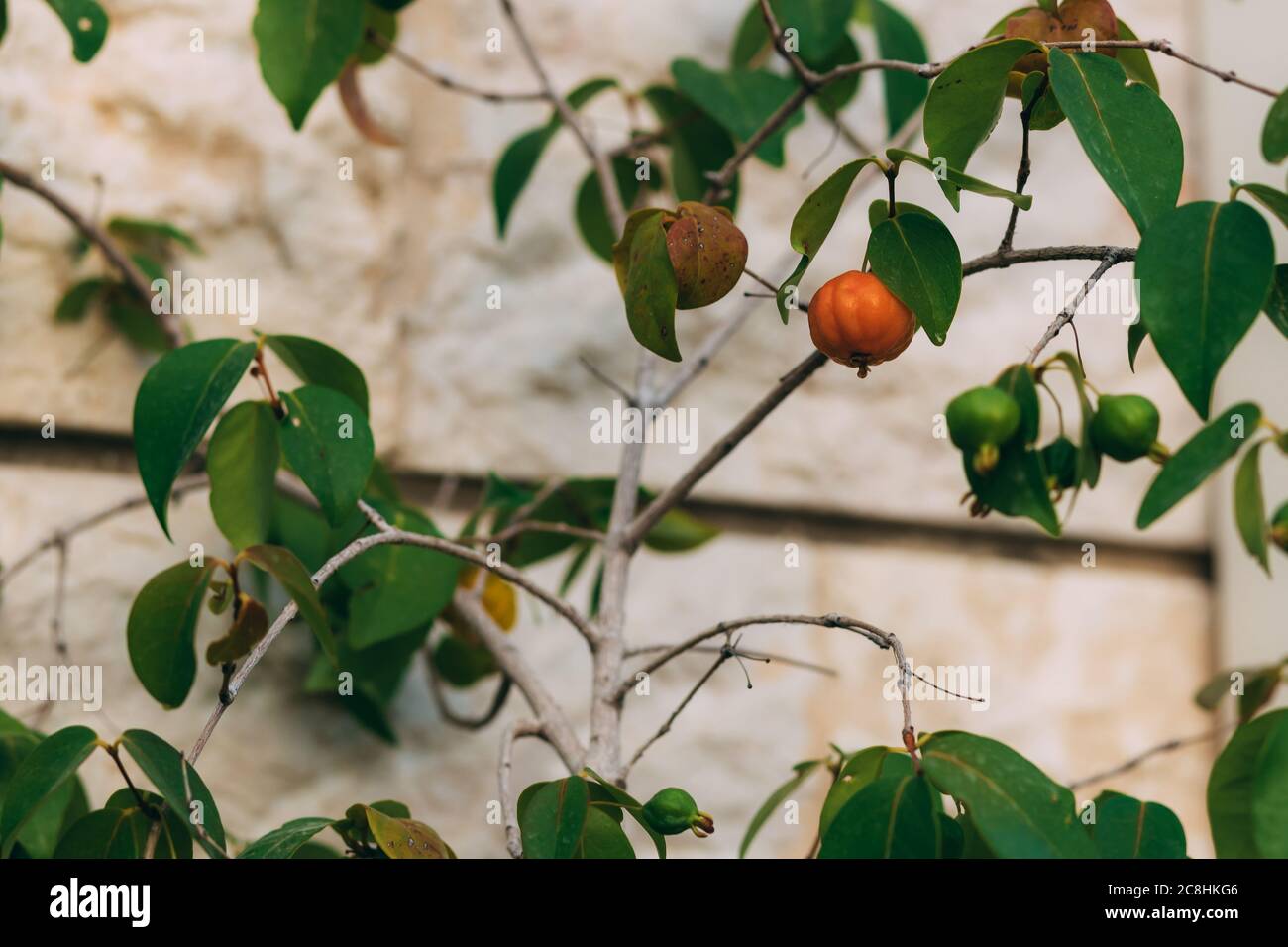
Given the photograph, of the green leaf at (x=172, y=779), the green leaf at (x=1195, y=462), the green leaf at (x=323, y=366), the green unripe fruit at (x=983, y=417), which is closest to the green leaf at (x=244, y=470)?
the green leaf at (x=323, y=366)

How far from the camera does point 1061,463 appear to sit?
63 centimetres

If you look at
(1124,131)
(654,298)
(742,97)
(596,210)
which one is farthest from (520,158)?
(1124,131)

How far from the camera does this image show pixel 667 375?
3.32ft

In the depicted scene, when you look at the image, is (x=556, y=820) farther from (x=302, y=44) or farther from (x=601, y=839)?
(x=302, y=44)

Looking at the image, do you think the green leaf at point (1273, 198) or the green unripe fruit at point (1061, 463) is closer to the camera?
the green leaf at point (1273, 198)

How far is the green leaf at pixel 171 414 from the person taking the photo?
1.70 feet

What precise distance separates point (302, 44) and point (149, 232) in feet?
1.12

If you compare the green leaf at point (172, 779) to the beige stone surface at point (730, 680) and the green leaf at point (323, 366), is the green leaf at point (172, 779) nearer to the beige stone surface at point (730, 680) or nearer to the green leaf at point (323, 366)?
the green leaf at point (323, 366)

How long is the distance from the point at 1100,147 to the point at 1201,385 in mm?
100

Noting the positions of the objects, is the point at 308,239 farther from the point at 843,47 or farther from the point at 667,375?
the point at 843,47

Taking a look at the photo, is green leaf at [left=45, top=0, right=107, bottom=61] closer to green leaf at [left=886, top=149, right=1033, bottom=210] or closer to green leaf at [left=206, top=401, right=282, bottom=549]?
green leaf at [left=206, top=401, right=282, bottom=549]

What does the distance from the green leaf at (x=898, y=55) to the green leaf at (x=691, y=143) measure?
123 mm
